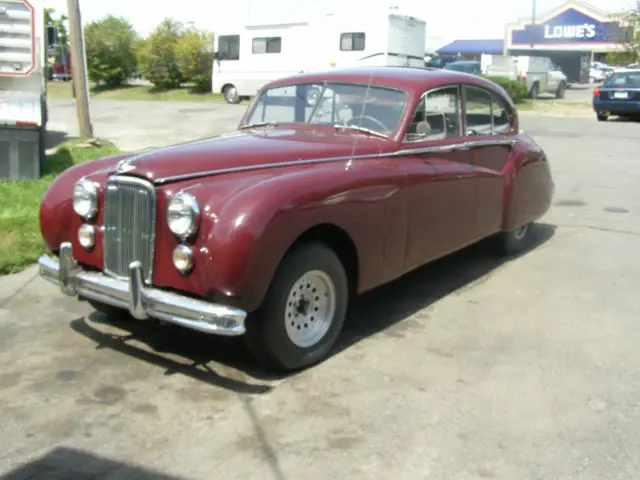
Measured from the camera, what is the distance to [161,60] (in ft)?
108

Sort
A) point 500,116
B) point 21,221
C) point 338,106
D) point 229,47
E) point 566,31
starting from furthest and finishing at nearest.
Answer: point 566,31 < point 229,47 < point 21,221 < point 500,116 < point 338,106

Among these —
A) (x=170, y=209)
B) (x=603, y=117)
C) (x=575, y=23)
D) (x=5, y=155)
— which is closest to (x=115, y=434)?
(x=170, y=209)

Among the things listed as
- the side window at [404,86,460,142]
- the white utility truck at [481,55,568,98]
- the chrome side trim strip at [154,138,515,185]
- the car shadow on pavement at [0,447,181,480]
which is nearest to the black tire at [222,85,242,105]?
the white utility truck at [481,55,568,98]

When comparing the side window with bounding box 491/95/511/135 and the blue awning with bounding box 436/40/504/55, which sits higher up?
the blue awning with bounding box 436/40/504/55

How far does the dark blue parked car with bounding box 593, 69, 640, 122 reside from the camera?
20452mm

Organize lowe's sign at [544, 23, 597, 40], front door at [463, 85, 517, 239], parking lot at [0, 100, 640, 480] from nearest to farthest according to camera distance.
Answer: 1. parking lot at [0, 100, 640, 480]
2. front door at [463, 85, 517, 239]
3. lowe's sign at [544, 23, 597, 40]

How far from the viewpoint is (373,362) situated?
4473 millimetres

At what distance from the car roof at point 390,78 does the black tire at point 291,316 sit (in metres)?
1.67

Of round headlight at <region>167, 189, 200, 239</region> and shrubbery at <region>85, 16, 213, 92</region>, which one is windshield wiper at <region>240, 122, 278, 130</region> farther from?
shrubbery at <region>85, 16, 213, 92</region>

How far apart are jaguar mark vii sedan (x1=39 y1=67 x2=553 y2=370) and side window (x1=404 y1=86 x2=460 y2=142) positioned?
0.01m

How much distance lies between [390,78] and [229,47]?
77.3 ft

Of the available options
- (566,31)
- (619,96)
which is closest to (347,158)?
(619,96)

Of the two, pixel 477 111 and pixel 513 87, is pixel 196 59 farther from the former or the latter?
pixel 477 111

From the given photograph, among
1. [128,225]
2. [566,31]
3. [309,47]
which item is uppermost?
[566,31]
